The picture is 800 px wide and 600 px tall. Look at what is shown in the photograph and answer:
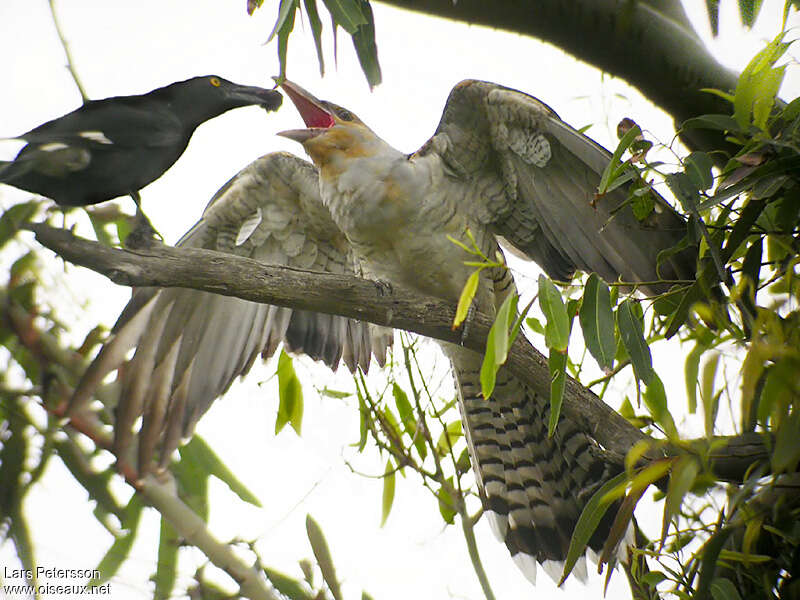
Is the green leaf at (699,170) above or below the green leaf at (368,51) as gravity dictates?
below

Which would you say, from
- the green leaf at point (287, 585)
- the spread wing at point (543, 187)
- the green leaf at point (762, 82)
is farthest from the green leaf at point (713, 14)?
the green leaf at point (287, 585)

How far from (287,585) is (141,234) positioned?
111cm

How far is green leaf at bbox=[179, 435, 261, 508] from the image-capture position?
2.37 meters

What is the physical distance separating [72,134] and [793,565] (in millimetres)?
1765

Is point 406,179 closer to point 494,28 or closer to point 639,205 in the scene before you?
point 494,28

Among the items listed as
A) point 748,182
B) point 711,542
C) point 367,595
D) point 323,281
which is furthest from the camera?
point 367,595

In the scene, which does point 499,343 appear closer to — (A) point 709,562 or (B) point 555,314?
(B) point 555,314

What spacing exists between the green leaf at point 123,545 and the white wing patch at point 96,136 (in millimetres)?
1050

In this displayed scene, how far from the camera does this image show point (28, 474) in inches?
86.8

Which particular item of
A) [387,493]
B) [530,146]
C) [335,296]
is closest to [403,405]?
[387,493]

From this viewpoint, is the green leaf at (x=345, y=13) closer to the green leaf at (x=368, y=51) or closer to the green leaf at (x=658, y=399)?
the green leaf at (x=368, y=51)

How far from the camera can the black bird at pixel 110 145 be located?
1753 millimetres

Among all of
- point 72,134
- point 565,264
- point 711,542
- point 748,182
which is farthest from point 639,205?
point 72,134

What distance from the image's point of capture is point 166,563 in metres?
2.23
